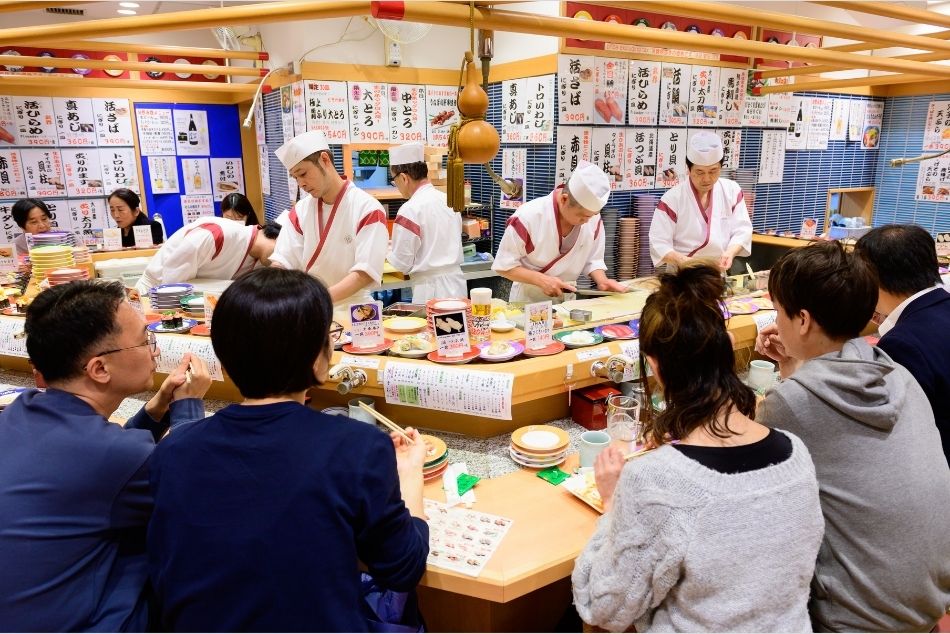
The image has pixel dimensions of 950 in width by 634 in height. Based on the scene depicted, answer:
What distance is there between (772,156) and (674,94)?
5.42 feet

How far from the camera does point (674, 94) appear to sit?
579cm

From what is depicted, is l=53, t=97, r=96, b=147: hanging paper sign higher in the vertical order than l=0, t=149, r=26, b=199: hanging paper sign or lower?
higher

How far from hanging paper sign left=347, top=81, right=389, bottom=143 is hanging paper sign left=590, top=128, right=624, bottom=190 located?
1961 mm

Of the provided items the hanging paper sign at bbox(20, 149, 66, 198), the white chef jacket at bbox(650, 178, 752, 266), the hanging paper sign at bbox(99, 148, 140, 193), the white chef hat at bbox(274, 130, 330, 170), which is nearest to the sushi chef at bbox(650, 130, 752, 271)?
the white chef jacket at bbox(650, 178, 752, 266)

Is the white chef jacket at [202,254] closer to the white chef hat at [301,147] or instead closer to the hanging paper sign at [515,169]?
the white chef hat at [301,147]

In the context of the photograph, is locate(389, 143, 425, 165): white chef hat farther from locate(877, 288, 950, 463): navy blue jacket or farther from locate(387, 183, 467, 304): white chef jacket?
locate(877, 288, 950, 463): navy blue jacket

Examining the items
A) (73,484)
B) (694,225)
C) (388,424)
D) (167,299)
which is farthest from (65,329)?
(694,225)

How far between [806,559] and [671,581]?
311mm

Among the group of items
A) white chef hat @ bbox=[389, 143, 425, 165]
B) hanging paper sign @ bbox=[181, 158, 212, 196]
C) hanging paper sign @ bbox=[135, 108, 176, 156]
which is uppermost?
hanging paper sign @ bbox=[135, 108, 176, 156]

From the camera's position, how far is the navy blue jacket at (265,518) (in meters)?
1.22

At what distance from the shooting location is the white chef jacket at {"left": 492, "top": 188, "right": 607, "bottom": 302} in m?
3.85

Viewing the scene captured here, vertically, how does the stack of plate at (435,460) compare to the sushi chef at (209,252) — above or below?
below

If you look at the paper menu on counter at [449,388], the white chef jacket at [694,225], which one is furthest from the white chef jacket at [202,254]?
the white chef jacket at [694,225]

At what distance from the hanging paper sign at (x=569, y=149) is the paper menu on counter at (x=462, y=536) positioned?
397cm
